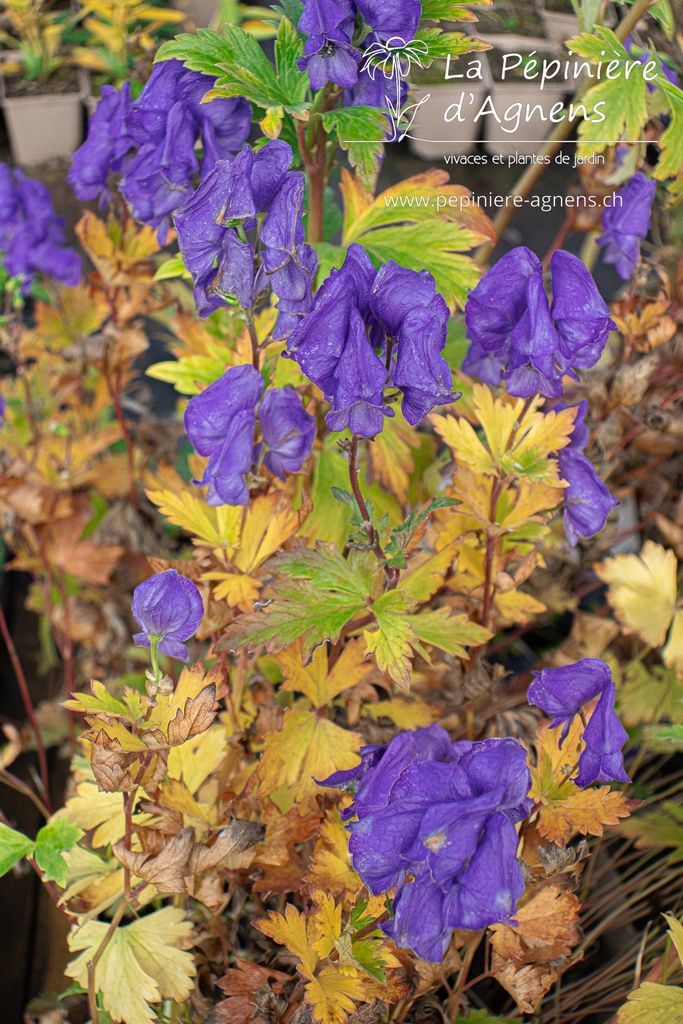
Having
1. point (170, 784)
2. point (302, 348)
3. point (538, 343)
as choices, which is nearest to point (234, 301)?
point (302, 348)

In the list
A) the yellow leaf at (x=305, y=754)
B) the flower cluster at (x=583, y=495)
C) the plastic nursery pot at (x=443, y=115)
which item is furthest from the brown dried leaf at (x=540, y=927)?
the plastic nursery pot at (x=443, y=115)

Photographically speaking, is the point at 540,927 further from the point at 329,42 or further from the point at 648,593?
the point at 329,42

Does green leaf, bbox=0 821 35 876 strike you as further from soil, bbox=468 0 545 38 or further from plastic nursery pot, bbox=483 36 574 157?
soil, bbox=468 0 545 38

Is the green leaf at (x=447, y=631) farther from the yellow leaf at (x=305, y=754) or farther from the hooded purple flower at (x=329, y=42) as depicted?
the hooded purple flower at (x=329, y=42)

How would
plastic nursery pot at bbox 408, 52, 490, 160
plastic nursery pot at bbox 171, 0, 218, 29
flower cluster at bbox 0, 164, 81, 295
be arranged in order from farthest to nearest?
plastic nursery pot at bbox 171, 0, 218, 29
plastic nursery pot at bbox 408, 52, 490, 160
flower cluster at bbox 0, 164, 81, 295

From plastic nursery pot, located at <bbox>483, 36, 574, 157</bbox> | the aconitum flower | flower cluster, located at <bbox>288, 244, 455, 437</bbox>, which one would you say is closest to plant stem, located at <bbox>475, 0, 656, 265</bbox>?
the aconitum flower

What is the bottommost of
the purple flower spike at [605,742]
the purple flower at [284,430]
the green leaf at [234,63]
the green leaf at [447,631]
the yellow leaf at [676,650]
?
the yellow leaf at [676,650]

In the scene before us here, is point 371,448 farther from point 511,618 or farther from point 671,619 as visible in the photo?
point 671,619
